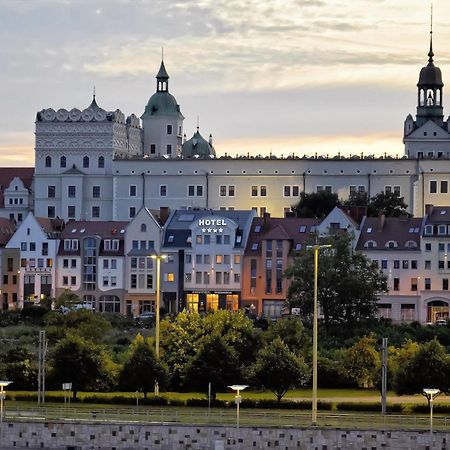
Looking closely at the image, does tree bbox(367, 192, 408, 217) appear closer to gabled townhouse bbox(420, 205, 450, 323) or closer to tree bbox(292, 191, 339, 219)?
tree bbox(292, 191, 339, 219)

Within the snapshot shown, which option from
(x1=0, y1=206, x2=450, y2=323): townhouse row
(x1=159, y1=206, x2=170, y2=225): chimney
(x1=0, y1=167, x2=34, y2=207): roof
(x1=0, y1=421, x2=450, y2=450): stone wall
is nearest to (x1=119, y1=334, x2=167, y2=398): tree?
(x1=0, y1=421, x2=450, y2=450): stone wall

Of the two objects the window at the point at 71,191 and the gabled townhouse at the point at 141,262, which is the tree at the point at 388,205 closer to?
the gabled townhouse at the point at 141,262

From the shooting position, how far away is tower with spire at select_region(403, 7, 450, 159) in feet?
599

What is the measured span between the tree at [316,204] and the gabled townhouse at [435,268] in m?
29.3

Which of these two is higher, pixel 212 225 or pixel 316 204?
pixel 316 204

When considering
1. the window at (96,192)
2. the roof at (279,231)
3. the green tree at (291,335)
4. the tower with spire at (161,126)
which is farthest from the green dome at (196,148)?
the green tree at (291,335)

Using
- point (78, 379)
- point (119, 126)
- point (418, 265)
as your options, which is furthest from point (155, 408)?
point (119, 126)

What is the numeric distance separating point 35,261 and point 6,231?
8.89 m

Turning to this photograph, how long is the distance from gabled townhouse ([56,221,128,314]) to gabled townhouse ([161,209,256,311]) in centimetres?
413

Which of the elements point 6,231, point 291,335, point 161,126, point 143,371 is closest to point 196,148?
point 161,126

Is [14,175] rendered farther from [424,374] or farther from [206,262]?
[424,374]

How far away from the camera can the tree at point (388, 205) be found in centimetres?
15638

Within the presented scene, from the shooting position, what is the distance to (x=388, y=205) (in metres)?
161

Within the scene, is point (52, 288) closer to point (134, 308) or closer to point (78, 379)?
point (134, 308)
